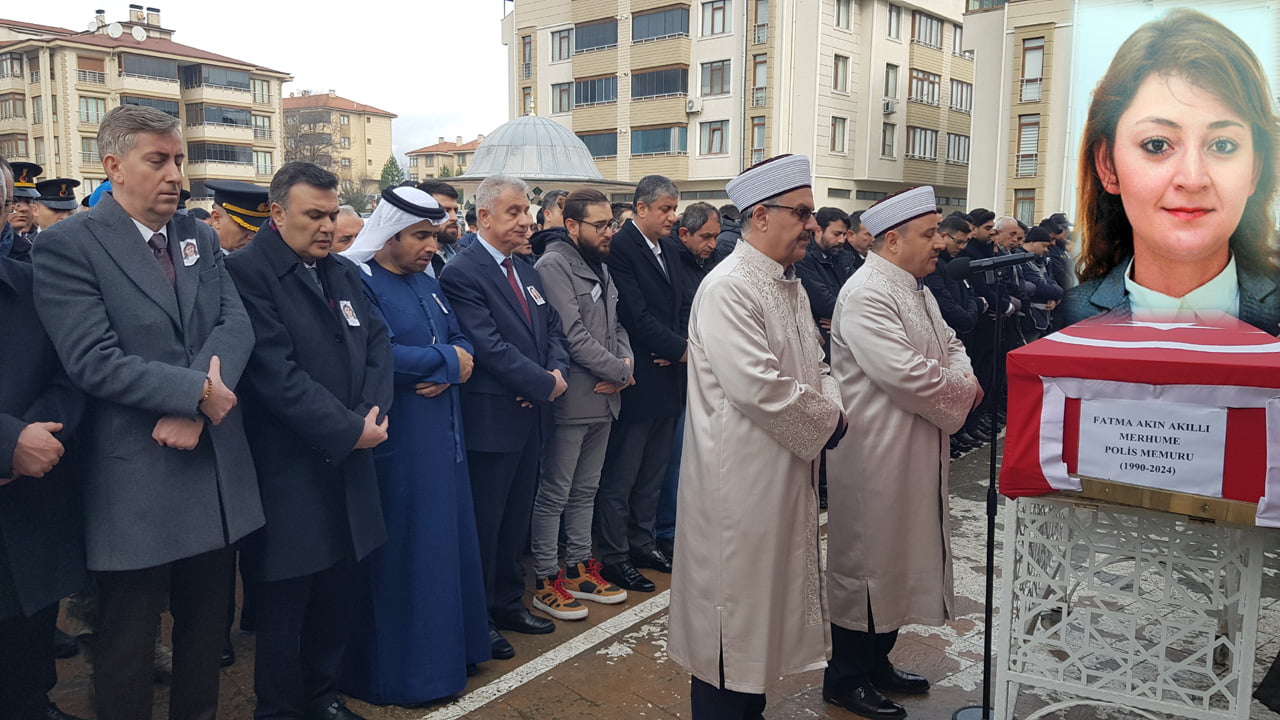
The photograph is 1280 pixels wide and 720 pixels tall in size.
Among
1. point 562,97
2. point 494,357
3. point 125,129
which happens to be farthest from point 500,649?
point 562,97

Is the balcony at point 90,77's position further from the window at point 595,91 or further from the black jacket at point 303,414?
the black jacket at point 303,414

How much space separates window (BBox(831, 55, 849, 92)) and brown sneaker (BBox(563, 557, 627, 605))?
96.7 ft

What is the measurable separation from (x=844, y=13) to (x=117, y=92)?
35.5 metres

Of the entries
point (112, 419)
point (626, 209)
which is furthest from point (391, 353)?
point (626, 209)

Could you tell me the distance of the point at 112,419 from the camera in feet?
9.70

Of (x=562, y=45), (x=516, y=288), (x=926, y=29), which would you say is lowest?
(x=516, y=288)

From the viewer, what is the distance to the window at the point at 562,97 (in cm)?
3700

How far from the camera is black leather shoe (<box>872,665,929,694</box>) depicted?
3.92m

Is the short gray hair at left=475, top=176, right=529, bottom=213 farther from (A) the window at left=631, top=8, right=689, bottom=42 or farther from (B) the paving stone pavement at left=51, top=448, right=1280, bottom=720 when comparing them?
(A) the window at left=631, top=8, right=689, bottom=42

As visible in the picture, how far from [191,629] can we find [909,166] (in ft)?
114

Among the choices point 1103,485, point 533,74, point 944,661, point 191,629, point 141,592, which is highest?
point 533,74

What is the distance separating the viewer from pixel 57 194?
654cm

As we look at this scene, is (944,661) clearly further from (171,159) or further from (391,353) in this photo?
(171,159)

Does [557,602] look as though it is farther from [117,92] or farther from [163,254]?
[117,92]
